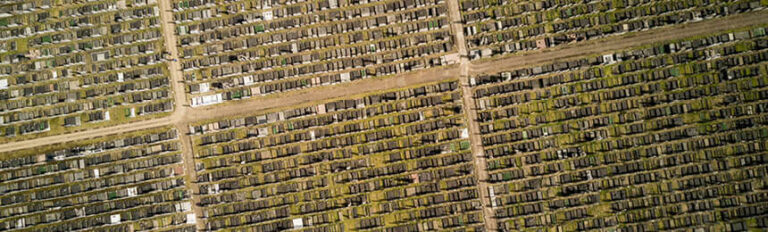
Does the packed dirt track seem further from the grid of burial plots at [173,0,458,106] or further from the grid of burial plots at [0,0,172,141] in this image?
the grid of burial plots at [0,0,172,141]

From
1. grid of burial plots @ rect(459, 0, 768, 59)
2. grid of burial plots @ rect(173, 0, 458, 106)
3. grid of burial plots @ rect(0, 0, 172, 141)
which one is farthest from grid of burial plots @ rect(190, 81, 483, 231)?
grid of burial plots @ rect(0, 0, 172, 141)

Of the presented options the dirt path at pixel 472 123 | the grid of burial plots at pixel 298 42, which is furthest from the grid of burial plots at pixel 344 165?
the grid of burial plots at pixel 298 42

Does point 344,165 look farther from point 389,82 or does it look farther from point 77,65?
point 77,65

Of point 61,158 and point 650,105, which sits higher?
point 61,158

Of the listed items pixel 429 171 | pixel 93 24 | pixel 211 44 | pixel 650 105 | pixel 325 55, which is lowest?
pixel 429 171

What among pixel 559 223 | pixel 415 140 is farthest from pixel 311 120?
pixel 559 223

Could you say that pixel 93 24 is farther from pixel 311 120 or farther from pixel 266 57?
pixel 311 120
